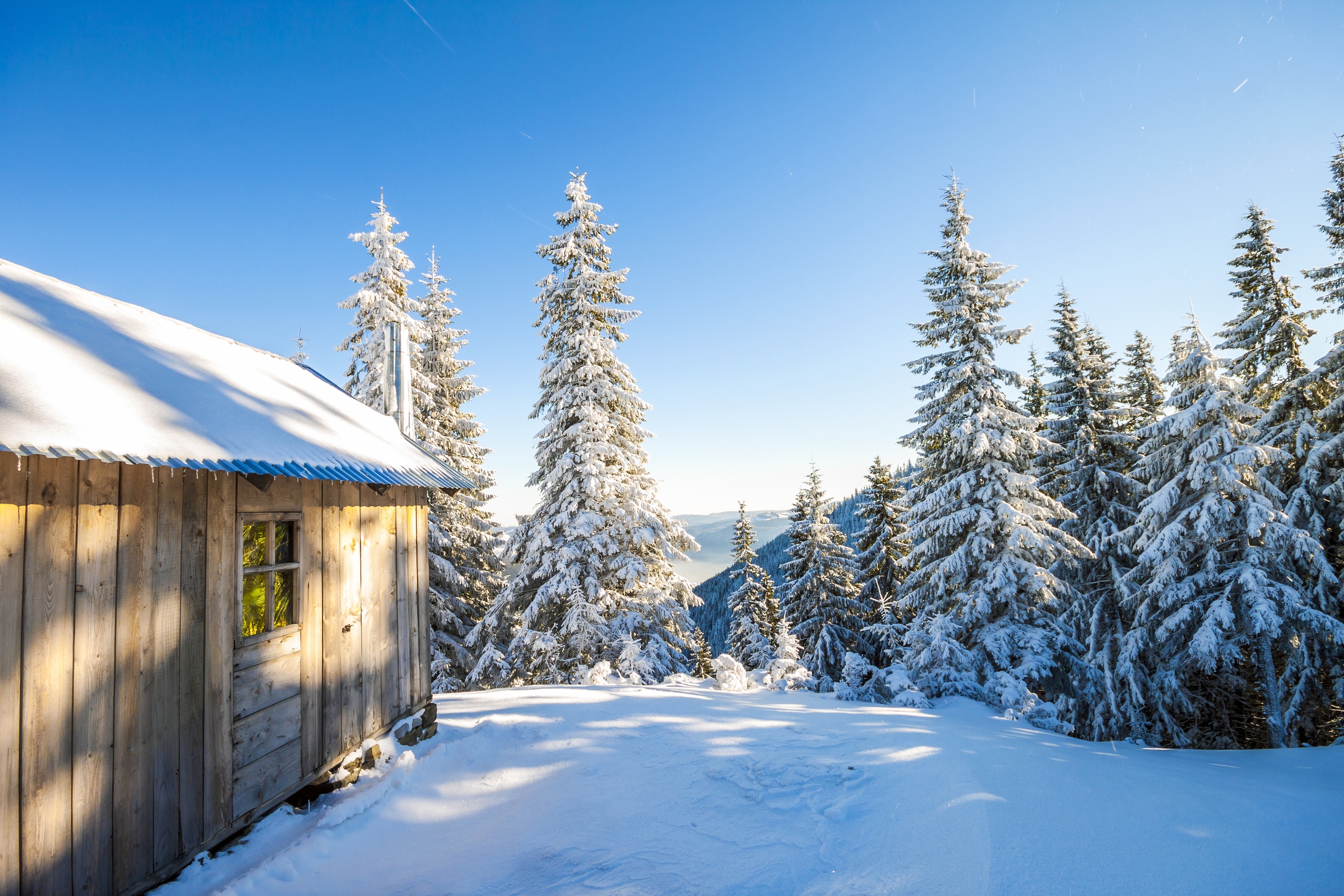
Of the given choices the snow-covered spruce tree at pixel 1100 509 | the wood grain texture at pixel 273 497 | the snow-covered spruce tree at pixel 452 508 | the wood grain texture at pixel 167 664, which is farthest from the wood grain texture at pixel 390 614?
the snow-covered spruce tree at pixel 1100 509

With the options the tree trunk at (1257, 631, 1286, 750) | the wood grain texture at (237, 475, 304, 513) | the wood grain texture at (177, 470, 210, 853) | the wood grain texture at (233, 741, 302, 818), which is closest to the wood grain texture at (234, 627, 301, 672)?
the wood grain texture at (177, 470, 210, 853)

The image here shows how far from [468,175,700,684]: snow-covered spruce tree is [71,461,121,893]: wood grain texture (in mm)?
8882

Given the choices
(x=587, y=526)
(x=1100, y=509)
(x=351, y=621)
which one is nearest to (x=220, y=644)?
(x=351, y=621)

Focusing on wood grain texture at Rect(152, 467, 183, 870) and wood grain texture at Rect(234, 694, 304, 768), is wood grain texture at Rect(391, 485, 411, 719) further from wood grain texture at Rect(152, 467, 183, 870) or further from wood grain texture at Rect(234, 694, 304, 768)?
wood grain texture at Rect(152, 467, 183, 870)

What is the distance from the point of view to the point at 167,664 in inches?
146

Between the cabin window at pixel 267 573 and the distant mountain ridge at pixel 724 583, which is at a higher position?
the cabin window at pixel 267 573

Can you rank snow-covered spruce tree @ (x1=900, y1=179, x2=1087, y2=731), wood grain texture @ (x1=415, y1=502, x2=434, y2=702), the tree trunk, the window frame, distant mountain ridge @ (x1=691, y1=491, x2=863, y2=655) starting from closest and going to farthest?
the window frame
wood grain texture @ (x1=415, y1=502, x2=434, y2=702)
snow-covered spruce tree @ (x1=900, y1=179, x2=1087, y2=731)
the tree trunk
distant mountain ridge @ (x1=691, y1=491, x2=863, y2=655)

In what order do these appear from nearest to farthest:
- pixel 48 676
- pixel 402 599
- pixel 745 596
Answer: pixel 48 676
pixel 402 599
pixel 745 596

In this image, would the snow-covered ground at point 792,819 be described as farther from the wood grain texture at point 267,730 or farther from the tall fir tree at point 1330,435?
the tall fir tree at point 1330,435

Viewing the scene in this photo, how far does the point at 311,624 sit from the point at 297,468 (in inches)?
70.6

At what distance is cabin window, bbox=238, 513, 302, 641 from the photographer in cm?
442

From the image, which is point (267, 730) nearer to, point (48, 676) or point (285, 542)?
point (285, 542)

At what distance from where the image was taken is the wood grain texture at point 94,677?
3.16 metres

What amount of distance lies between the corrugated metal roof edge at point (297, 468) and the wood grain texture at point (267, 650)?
4.64 feet
